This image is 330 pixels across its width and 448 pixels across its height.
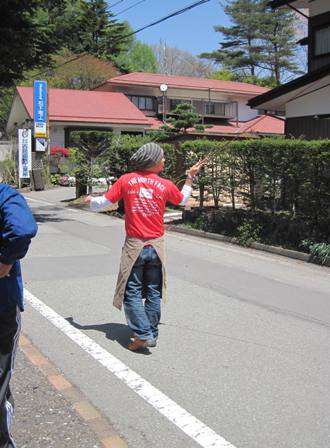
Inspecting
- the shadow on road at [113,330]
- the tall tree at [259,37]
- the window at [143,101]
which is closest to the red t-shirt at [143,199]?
the shadow on road at [113,330]

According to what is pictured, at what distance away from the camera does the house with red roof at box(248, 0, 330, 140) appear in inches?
644

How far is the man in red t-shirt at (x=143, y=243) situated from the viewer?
5.16 m

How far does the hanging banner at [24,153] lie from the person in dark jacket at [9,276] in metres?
25.4

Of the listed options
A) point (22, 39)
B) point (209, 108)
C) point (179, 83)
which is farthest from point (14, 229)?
point (209, 108)

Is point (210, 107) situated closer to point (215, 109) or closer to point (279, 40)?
point (215, 109)

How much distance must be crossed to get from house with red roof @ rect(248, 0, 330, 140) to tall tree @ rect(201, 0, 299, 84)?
38.8 m

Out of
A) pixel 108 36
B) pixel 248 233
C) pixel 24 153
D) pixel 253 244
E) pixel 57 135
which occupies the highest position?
pixel 108 36

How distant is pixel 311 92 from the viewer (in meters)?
16.8

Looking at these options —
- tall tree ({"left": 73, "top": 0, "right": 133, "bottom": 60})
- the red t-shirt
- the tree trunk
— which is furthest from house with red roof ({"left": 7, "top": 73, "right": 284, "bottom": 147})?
the red t-shirt

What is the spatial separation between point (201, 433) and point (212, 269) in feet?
18.5

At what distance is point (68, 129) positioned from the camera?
119 ft

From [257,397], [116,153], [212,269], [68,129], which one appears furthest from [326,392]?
[68,129]

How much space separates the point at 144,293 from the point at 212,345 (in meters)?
0.81

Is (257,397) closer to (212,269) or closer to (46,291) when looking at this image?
(46,291)
